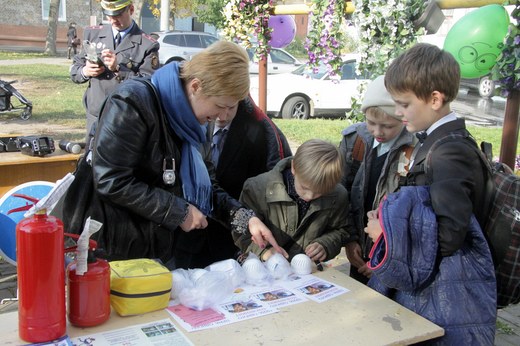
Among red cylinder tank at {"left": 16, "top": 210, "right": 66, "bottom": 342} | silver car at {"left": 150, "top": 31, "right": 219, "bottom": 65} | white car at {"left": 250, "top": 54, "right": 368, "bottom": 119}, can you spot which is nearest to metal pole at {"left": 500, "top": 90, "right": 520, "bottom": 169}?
red cylinder tank at {"left": 16, "top": 210, "right": 66, "bottom": 342}

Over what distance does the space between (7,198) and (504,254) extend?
2.54 meters

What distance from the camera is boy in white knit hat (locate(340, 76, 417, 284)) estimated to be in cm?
247

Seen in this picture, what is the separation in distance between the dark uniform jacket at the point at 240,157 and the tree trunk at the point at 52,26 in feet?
71.2

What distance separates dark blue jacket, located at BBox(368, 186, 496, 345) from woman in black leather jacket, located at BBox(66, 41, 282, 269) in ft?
1.83

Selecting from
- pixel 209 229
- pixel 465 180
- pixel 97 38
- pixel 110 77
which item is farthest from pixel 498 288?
pixel 97 38

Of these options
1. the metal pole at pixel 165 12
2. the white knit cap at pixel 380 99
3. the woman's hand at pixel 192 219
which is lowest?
the woman's hand at pixel 192 219

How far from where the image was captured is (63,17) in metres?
28.7

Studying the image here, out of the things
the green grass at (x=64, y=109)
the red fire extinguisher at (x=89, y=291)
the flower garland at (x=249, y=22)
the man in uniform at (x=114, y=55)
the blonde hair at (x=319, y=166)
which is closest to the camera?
the red fire extinguisher at (x=89, y=291)

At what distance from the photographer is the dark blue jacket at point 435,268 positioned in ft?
5.68

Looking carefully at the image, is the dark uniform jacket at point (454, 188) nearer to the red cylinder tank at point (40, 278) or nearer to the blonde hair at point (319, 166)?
the blonde hair at point (319, 166)

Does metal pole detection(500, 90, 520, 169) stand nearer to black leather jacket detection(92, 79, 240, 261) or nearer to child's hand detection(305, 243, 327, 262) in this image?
child's hand detection(305, 243, 327, 262)

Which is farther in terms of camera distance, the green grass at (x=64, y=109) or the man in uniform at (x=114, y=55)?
the green grass at (x=64, y=109)

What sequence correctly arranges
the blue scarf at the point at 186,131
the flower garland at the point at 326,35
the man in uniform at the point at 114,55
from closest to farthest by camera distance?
the blue scarf at the point at 186,131 < the man in uniform at the point at 114,55 < the flower garland at the point at 326,35

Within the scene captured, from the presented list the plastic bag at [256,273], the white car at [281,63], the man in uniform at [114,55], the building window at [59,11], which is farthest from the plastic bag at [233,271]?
the building window at [59,11]
